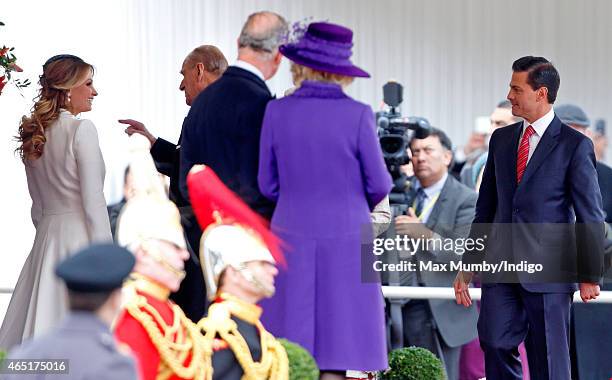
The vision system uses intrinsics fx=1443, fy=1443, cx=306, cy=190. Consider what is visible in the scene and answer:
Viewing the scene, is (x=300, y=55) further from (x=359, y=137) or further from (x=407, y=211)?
(x=407, y=211)

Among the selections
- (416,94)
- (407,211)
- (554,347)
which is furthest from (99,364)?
(416,94)

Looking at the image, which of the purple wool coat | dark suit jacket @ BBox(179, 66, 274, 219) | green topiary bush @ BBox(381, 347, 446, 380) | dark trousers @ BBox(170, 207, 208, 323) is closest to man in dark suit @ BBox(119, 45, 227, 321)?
dark trousers @ BBox(170, 207, 208, 323)

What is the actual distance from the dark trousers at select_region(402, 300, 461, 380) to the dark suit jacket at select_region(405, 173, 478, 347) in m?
0.05

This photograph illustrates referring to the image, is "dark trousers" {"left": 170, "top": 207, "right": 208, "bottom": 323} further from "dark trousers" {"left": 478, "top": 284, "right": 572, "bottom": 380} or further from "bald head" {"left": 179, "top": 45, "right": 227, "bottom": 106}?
"dark trousers" {"left": 478, "top": 284, "right": 572, "bottom": 380}

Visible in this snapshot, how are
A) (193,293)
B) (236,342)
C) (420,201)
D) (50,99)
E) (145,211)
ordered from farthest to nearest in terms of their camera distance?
(420,201), (50,99), (193,293), (236,342), (145,211)

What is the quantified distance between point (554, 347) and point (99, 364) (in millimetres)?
3042

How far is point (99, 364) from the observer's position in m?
3.50

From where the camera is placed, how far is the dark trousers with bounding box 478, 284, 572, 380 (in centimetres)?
610

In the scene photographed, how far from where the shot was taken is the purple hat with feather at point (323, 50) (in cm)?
527

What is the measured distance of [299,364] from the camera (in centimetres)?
463

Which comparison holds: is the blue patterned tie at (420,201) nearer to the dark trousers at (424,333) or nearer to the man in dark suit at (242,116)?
the dark trousers at (424,333)

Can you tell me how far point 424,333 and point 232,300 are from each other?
333cm

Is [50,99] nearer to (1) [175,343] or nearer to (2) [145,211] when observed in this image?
(2) [145,211]

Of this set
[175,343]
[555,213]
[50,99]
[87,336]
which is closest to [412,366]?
[555,213]
